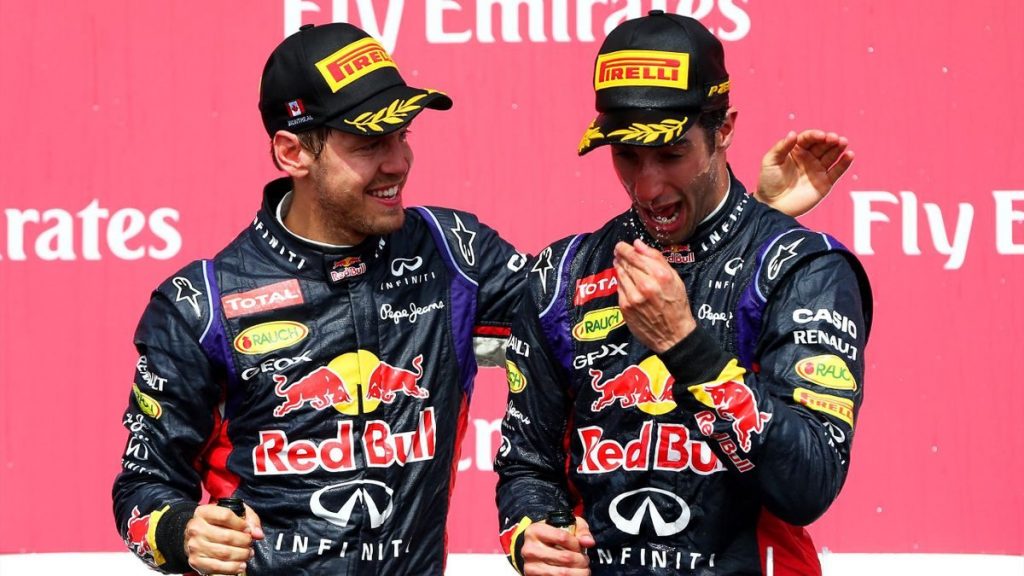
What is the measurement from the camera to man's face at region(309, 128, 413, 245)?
311 centimetres

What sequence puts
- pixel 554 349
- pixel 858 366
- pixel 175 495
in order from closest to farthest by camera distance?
pixel 858 366 < pixel 554 349 < pixel 175 495

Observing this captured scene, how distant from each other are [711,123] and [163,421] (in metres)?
1.22

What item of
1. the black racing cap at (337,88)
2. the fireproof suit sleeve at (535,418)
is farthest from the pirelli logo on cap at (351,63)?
the fireproof suit sleeve at (535,418)

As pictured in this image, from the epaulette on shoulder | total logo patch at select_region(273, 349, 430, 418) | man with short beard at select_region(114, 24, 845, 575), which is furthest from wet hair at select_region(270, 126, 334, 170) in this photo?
total logo patch at select_region(273, 349, 430, 418)

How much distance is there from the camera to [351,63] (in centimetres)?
313

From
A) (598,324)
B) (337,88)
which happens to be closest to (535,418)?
(598,324)

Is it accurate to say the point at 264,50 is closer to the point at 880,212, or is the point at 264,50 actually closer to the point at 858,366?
the point at 880,212

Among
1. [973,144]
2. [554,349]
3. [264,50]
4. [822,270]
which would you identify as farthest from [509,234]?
[822,270]

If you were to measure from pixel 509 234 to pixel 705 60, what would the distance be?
1761 millimetres

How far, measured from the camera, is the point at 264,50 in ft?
14.3

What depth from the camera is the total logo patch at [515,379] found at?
2.87 meters

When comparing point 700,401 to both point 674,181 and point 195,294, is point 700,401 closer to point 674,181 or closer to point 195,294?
point 674,181

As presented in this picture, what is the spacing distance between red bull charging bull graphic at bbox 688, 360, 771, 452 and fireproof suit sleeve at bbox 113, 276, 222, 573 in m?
1.11

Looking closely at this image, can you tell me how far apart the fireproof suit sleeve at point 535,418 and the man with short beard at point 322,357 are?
0.28 metres
